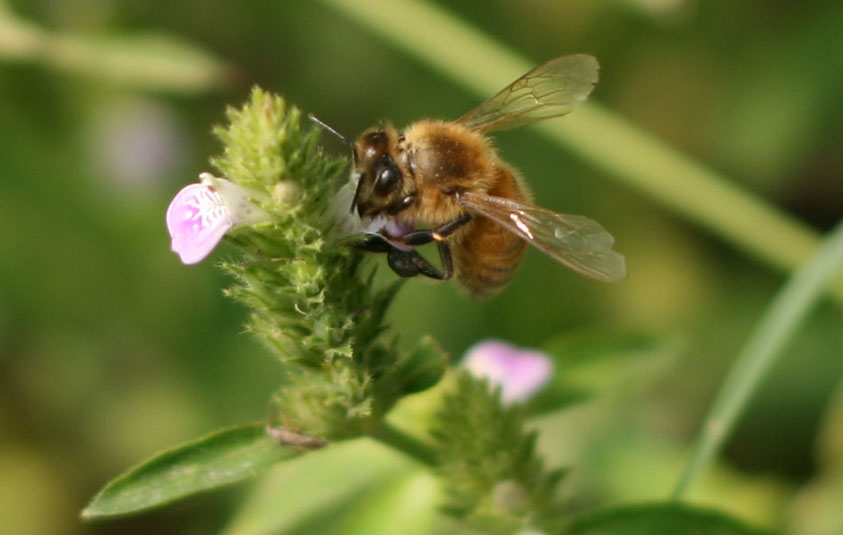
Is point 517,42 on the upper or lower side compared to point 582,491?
upper

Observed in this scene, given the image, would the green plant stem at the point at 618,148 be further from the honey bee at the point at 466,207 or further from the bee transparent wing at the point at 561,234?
the bee transparent wing at the point at 561,234

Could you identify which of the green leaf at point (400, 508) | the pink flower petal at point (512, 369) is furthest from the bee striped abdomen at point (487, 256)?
the green leaf at point (400, 508)

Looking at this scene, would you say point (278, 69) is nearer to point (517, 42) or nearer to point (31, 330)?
point (517, 42)

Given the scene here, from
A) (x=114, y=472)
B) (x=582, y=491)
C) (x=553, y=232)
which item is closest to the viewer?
(x=553, y=232)

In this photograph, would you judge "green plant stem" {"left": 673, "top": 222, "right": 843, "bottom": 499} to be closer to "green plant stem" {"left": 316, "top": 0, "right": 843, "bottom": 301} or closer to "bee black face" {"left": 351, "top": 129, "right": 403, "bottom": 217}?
"bee black face" {"left": 351, "top": 129, "right": 403, "bottom": 217}

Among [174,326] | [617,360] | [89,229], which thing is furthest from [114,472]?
[617,360]

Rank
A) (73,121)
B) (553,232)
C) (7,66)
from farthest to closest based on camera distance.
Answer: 1. (73,121)
2. (7,66)
3. (553,232)

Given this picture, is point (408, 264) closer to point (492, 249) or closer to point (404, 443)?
point (492, 249)
